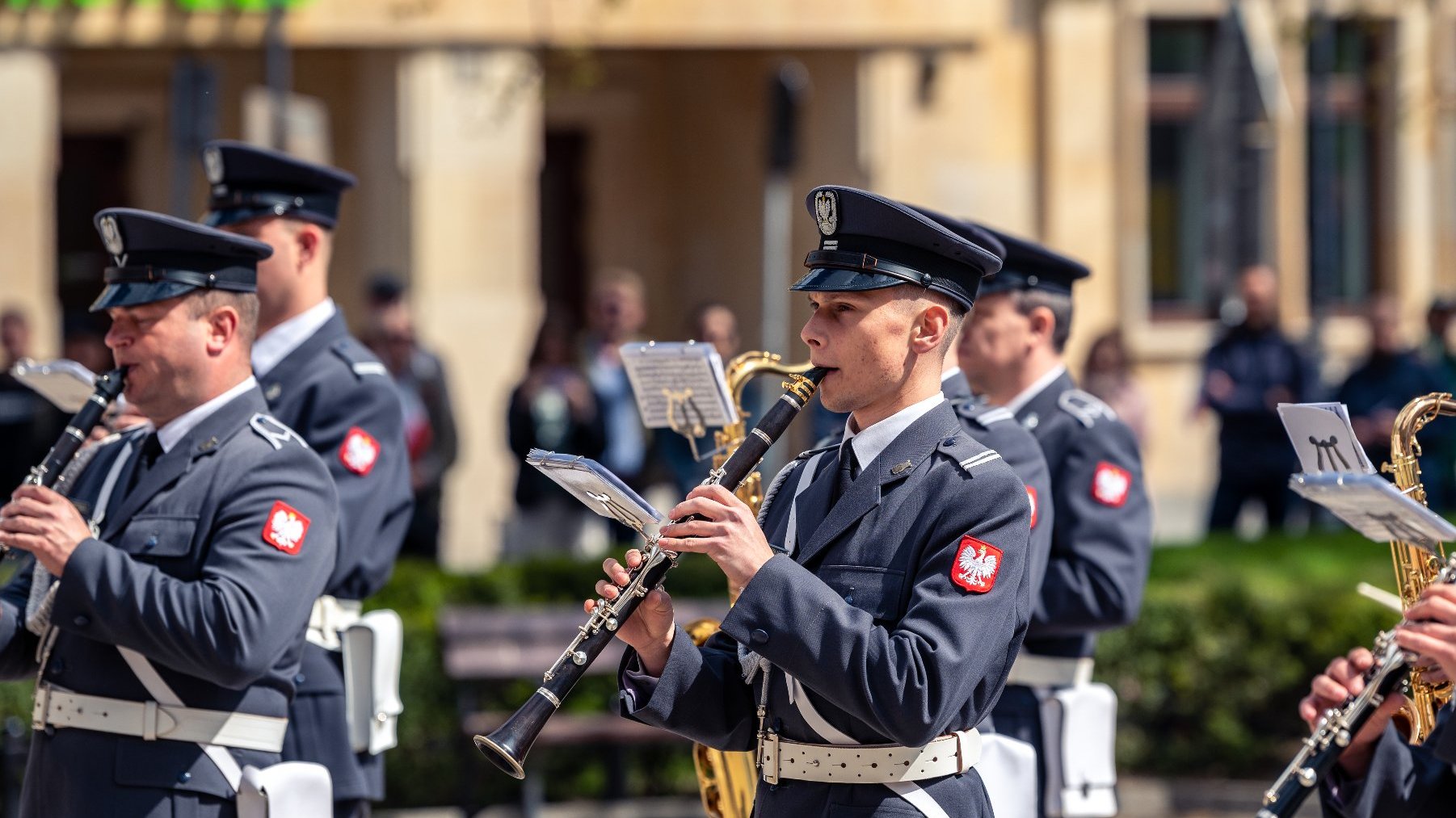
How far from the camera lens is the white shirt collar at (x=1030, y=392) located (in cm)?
599

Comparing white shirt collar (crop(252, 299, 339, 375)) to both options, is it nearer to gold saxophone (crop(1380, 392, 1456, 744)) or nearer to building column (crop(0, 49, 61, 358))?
gold saxophone (crop(1380, 392, 1456, 744))

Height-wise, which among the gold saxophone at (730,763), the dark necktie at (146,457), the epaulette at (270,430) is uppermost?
the epaulette at (270,430)

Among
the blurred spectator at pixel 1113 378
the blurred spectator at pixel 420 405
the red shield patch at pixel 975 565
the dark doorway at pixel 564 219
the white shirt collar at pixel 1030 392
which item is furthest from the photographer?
the dark doorway at pixel 564 219

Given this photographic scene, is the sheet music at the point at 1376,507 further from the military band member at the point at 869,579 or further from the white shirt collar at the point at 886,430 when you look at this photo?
the white shirt collar at the point at 886,430

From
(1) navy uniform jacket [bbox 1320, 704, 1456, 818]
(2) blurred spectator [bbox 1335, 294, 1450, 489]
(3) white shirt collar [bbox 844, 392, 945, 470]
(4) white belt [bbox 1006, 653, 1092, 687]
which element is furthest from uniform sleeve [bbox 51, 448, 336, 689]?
(2) blurred spectator [bbox 1335, 294, 1450, 489]

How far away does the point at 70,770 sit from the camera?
4.76 meters

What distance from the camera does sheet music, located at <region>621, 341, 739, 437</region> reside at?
17.0 ft

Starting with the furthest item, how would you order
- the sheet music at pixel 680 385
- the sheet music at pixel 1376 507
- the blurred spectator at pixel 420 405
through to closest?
1. the blurred spectator at pixel 420 405
2. the sheet music at pixel 680 385
3. the sheet music at pixel 1376 507

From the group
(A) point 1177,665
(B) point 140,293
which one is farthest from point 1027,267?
(A) point 1177,665

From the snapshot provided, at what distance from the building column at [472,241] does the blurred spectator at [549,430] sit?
3401 mm

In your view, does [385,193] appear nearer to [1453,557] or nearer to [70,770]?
[70,770]

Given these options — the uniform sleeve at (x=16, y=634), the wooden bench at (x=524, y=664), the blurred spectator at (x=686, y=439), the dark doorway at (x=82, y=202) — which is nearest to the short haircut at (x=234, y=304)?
the uniform sleeve at (x=16, y=634)

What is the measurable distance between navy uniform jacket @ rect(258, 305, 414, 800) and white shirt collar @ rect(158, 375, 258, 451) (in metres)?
0.78

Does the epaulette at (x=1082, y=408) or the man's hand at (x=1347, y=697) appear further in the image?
the epaulette at (x=1082, y=408)
